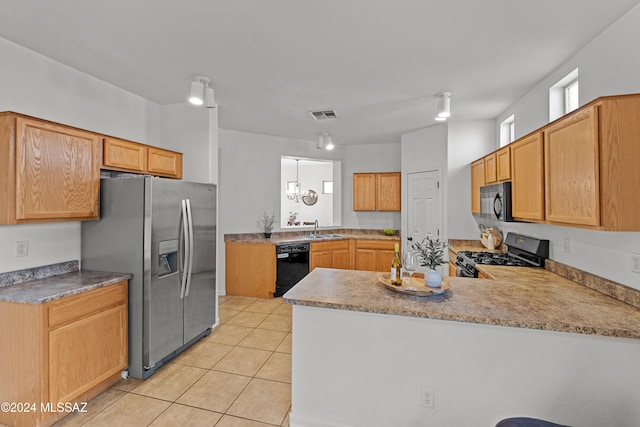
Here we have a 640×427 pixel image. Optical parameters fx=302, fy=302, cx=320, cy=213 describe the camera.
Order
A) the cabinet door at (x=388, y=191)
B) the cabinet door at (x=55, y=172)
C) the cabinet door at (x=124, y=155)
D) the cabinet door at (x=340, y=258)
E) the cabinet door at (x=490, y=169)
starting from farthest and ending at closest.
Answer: the cabinet door at (x=388, y=191)
the cabinet door at (x=340, y=258)
the cabinet door at (x=490, y=169)
the cabinet door at (x=124, y=155)
the cabinet door at (x=55, y=172)

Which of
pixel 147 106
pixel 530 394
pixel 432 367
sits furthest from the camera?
pixel 147 106

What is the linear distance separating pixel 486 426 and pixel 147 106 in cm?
411

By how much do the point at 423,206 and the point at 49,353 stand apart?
4540 mm

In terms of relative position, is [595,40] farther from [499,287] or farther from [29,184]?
[29,184]

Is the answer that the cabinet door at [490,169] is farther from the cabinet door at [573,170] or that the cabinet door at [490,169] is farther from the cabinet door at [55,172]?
the cabinet door at [55,172]

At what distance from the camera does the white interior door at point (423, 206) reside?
14.9ft

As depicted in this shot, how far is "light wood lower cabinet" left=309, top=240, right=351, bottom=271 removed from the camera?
200 inches

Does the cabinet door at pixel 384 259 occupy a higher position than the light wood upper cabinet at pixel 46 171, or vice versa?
the light wood upper cabinet at pixel 46 171

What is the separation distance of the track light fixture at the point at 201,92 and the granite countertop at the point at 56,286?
1.61m

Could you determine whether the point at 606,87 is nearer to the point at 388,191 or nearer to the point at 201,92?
the point at 201,92

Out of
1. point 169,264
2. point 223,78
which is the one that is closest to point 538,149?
point 223,78

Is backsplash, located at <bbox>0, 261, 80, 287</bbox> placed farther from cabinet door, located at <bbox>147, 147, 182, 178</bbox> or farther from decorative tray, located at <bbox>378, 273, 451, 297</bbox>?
decorative tray, located at <bbox>378, 273, 451, 297</bbox>

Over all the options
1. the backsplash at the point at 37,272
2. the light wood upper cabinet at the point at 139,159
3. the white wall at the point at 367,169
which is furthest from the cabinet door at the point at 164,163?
the white wall at the point at 367,169

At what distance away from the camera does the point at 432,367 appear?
1.73 m
